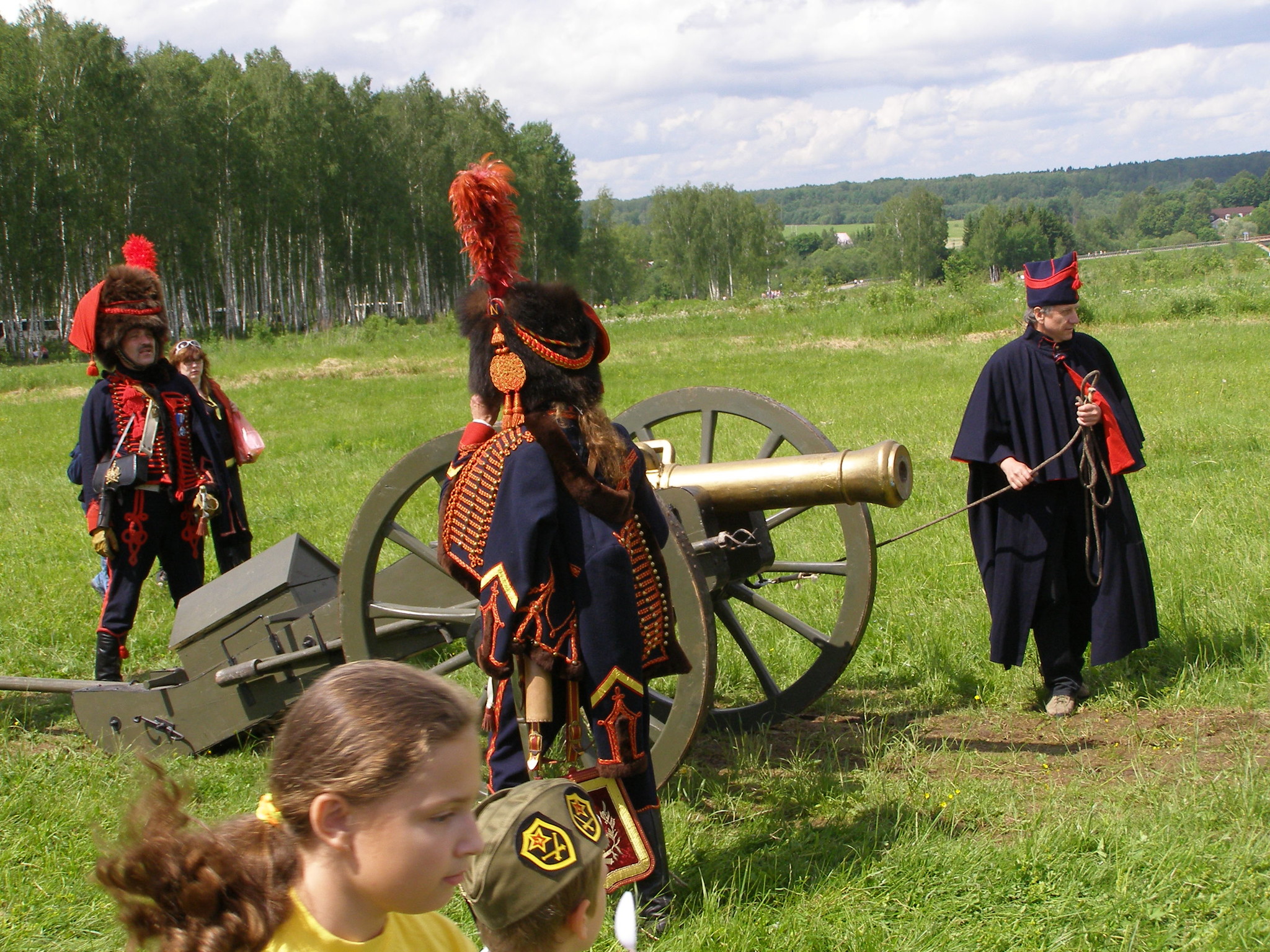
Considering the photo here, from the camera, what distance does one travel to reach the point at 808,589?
5.96 m

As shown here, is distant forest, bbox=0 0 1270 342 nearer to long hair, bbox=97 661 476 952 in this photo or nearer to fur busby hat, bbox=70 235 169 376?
fur busby hat, bbox=70 235 169 376

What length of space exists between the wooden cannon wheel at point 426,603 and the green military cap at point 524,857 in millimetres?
1842

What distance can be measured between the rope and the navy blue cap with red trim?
33 cm

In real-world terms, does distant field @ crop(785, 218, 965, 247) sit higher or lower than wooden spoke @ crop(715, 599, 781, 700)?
higher

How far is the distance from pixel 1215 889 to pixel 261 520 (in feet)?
24.4

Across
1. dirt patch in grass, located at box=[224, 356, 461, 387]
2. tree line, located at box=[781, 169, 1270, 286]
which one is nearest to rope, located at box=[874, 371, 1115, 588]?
dirt patch in grass, located at box=[224, 356, 461, 387]

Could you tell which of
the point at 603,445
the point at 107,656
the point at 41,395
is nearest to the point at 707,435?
the point at 603,445

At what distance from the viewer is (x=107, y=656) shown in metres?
4.98

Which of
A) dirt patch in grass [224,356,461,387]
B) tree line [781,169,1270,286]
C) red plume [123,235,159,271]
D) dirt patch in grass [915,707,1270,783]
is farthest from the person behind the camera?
tree line [781,169,1270,286]

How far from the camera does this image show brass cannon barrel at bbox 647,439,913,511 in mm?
3605

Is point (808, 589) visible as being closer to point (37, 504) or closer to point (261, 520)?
point (261, 520)

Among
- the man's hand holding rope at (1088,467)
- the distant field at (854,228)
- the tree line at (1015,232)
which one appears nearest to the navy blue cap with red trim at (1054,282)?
the man's hand holding rope at (1088,467)

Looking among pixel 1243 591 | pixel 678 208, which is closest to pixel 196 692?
pixel 1243 591

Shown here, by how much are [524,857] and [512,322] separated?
184 cm
